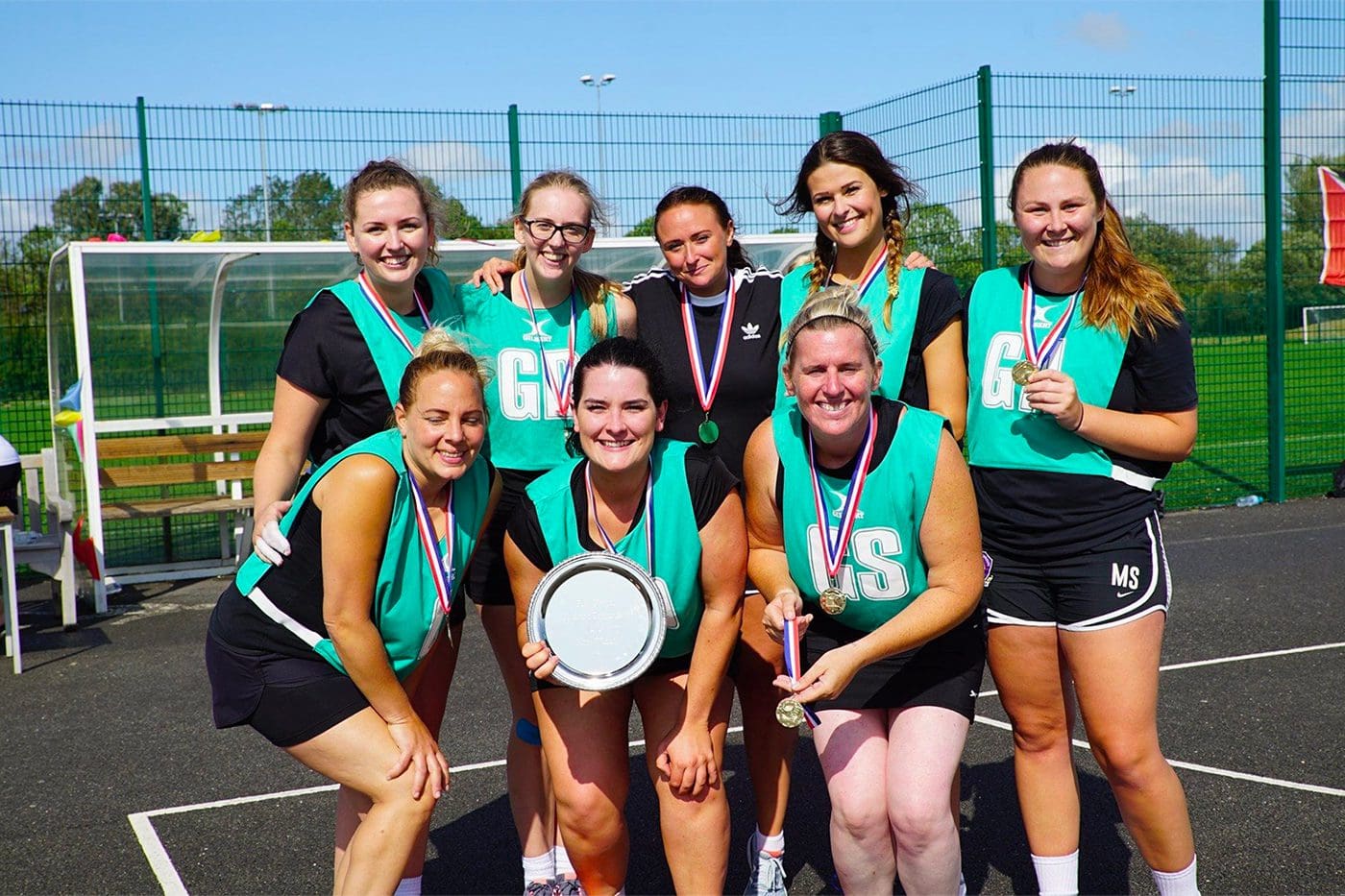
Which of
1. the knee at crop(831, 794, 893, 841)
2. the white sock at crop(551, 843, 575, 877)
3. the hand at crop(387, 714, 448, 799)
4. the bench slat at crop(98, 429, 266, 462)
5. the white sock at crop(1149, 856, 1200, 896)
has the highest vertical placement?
the bench slat at crop(98, 429, 266, 462)

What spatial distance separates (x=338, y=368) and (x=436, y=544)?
69 cm

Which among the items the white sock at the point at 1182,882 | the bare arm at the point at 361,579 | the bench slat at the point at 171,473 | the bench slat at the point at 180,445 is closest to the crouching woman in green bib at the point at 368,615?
the bare arm at the point at 361,579

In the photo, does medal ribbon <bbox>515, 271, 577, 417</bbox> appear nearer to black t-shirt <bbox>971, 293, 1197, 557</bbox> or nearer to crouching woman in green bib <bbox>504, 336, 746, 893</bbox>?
crouching woman in green bib <bbox>504, 336, 746, 893</bbox>

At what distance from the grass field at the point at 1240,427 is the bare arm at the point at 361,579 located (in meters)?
8.11

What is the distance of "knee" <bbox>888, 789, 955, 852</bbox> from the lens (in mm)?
3137

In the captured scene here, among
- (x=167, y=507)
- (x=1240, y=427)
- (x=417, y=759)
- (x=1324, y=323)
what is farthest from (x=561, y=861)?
(x=1324, y=323)

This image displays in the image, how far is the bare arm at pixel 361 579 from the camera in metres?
3.13

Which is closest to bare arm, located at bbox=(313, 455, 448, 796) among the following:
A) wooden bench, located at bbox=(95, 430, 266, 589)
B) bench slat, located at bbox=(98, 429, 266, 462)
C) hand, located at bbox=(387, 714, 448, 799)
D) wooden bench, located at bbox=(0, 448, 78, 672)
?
hand, located at bbox=(387, 714, 448, 799)

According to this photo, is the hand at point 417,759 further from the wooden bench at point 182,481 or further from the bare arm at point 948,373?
the wooden bench at point 182,481

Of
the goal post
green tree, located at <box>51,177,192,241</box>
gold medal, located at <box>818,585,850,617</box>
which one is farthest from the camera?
the goal post

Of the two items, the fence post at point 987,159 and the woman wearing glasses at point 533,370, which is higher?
the fence post at point 987,159

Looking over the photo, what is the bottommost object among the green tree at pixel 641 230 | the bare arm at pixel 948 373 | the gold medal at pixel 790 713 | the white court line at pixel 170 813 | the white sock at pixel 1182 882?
the white court line at pixel 170 813

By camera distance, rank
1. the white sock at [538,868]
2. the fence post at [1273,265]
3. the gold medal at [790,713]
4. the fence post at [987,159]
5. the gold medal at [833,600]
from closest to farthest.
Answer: the gold medal at [790,713], the gold medal at [833,600], the white sock at [538,868], the fence post at [987,159], the fence post at [1273,265]

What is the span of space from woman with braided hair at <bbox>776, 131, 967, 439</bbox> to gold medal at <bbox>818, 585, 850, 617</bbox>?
62cm
